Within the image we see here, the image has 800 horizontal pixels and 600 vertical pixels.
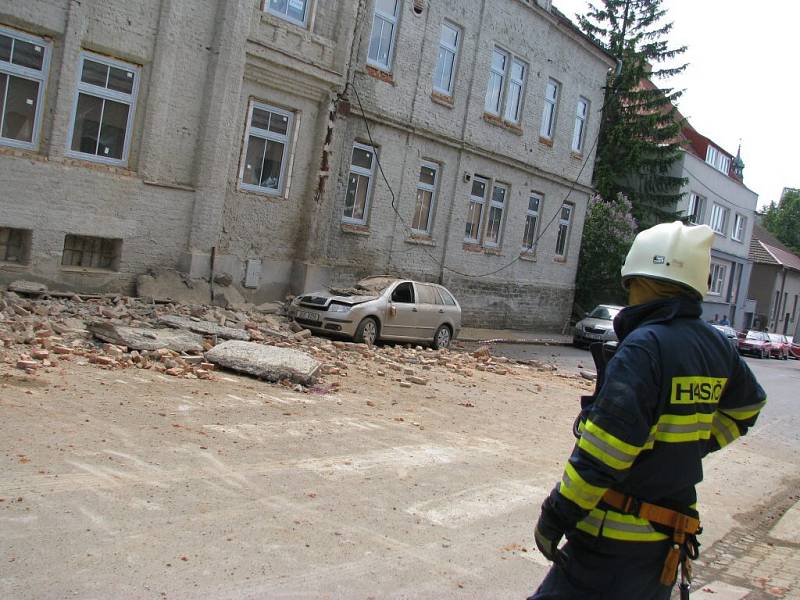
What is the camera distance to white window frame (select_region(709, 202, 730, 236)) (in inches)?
1694

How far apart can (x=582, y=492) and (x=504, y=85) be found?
23028 mm

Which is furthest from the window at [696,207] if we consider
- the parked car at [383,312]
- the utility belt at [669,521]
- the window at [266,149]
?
the utility belt at [669,521]

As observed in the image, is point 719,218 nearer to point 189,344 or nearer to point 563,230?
point 563,230

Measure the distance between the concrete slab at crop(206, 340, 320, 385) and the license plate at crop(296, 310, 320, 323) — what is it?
14.2 feet

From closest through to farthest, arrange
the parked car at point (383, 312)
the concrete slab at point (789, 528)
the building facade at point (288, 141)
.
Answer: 1. the concrete slab at point (789, 528)
2. the building facade at point (288, 141)
3. the parked car at point (383, 312)

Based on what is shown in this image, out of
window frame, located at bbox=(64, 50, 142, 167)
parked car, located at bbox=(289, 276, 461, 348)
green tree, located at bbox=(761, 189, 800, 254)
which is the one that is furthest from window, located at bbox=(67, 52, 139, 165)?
green tree, located at bbox=(761, 189, 800, 254)

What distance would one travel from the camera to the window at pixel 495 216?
24828 millimetres

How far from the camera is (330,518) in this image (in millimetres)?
5297

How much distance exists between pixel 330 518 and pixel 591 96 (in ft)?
86.0

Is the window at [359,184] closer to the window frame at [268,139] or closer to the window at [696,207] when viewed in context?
the window frame at [268,139]

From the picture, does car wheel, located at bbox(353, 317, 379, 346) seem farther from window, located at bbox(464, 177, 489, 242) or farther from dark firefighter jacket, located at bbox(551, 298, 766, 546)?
dark firefighter jacket, located at bbox(551, 298, 766, 546)

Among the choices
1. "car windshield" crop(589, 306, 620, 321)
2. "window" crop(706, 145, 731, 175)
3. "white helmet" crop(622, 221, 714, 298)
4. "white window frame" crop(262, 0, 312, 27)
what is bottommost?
"car windshield" crop(589, 306, 620, 321)

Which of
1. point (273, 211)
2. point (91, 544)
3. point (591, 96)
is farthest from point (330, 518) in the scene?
point (591, 96)

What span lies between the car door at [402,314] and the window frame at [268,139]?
377 centimetres
